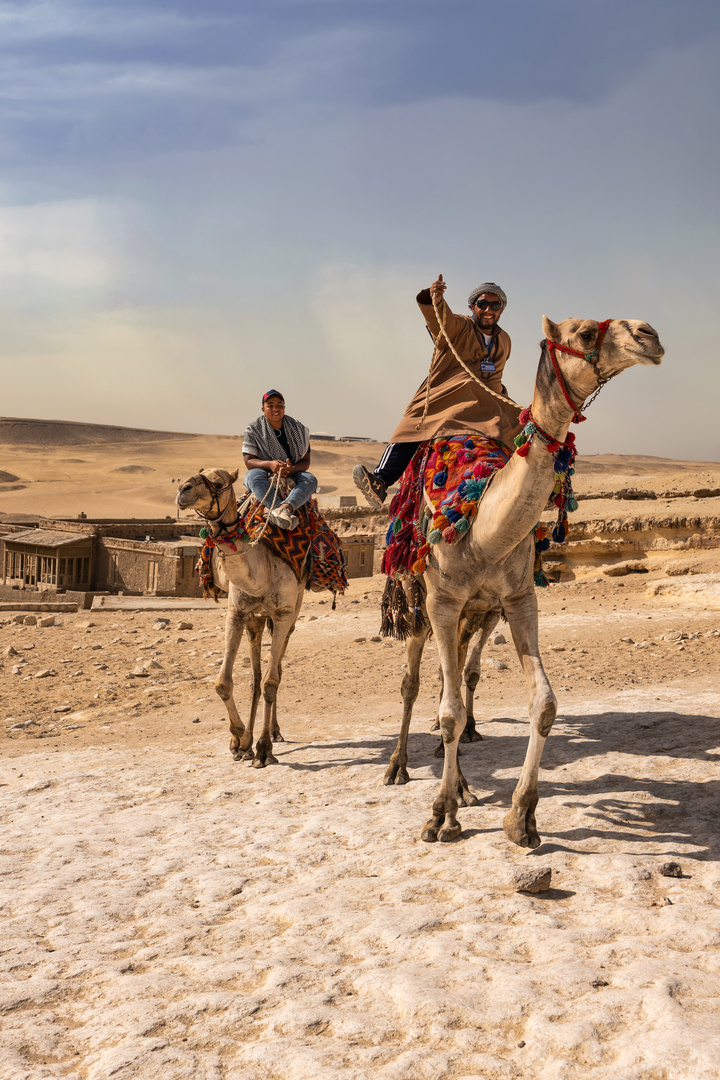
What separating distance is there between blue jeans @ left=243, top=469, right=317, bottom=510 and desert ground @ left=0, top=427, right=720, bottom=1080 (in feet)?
7.47

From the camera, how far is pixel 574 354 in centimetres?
417

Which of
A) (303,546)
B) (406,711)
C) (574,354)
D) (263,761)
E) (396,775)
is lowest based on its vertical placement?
(263,761)

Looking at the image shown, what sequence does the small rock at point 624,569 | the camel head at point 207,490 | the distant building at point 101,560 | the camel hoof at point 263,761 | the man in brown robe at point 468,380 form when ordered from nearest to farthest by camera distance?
the man in brown robe at point 468,380
the camel head at point 207,490
the camel hoof at point 263,761
the small rock at point 624,569
the distant building at point 101,560

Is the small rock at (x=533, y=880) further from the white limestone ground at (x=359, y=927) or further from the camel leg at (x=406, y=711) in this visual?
the camel leg at (x=406, y=711)

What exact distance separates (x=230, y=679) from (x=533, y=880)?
3.71 metres

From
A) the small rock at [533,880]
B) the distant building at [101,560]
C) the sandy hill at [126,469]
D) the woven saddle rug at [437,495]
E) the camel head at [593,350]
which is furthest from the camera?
the sandy hill at [126,469]

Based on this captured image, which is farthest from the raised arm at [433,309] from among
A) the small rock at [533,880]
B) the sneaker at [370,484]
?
the small rock at [533,880]

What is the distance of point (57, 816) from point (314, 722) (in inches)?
133

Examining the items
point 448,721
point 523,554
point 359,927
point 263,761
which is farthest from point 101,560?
point 359,927

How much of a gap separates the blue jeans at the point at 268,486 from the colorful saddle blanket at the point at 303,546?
0.17 metres

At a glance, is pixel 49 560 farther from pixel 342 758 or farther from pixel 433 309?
pixel 433 309

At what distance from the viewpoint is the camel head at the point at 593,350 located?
390 centimetres

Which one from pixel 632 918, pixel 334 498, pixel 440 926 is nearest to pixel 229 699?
pixel 440 926

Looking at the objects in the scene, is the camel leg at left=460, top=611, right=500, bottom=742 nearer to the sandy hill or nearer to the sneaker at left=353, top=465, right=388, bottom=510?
the sneaker at left=353, top=465, right=388, bottom=510
